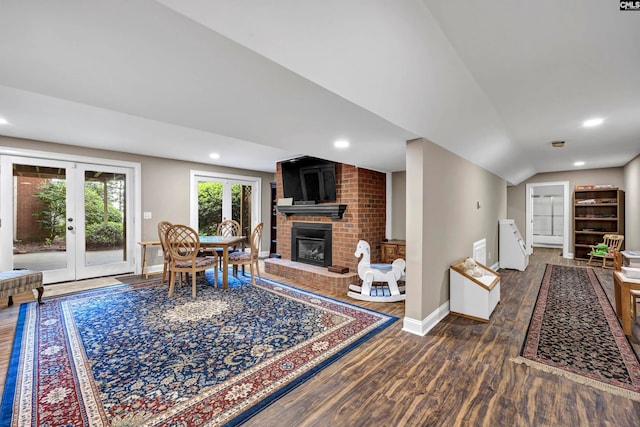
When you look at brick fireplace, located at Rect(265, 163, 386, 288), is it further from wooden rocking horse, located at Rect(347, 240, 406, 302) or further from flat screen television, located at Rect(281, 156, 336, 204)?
wooden rocking horse, located at Rect(347, 240, 406, 302)

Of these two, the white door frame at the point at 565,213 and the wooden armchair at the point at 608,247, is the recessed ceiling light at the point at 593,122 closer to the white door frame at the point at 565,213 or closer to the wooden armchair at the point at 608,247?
the wooden armchair at the point at 608,247

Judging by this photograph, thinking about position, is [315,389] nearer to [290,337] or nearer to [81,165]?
[290,337]

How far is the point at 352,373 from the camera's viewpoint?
2.00 metres

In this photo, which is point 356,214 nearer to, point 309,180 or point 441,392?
point 309,180

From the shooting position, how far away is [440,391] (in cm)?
180

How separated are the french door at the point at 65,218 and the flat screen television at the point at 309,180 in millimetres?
2878

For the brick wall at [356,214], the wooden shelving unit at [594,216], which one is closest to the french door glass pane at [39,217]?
the brick wall at [356,214]

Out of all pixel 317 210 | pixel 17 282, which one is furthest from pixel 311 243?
pixel 17 282

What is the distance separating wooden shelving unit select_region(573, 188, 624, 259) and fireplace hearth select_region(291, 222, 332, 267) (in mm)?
6264

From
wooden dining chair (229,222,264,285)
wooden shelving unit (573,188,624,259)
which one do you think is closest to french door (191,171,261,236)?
wooden dining chair (229,222,264,285)

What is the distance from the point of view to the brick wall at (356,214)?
4449 mm

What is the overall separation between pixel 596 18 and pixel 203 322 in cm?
372

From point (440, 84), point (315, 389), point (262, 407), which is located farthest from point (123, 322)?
point (440, 84)

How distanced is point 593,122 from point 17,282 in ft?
22.6
